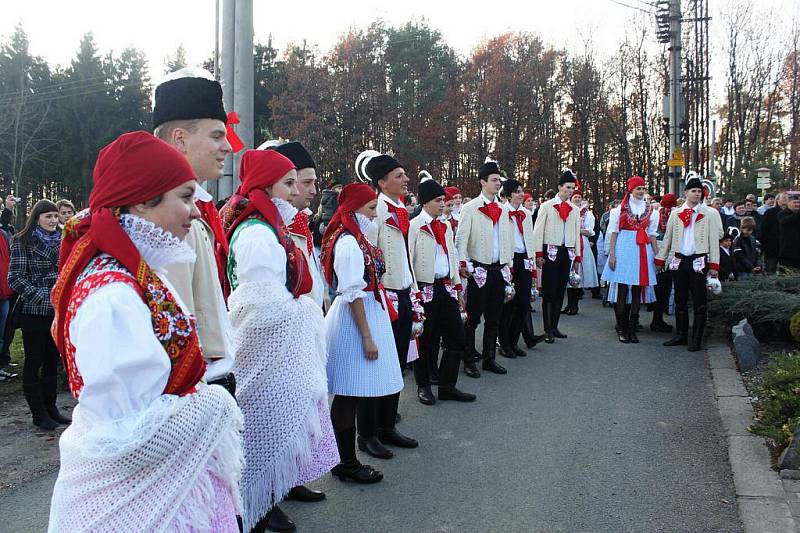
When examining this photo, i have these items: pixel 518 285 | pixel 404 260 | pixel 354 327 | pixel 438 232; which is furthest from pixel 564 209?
pixel 354 327

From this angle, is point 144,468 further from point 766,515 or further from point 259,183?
point 766,515

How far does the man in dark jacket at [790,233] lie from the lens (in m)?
10.3

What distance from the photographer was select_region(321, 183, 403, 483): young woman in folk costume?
4.60 metres

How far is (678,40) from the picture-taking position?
17.8 metres

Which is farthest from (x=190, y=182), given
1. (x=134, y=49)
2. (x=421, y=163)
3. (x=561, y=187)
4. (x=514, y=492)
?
(x=134, y=49)

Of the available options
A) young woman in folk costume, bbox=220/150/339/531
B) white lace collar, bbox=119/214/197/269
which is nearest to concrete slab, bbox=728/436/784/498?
young woman in folk costume, bbox=220/150/339/531

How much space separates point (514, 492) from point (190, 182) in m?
A: 3.24

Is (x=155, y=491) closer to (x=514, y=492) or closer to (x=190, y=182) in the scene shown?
(x=190, y=182)

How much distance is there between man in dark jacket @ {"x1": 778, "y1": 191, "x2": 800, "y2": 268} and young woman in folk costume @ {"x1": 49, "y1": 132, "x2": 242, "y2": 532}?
10.4 meters

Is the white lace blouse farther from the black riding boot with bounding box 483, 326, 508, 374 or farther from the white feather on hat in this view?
the black riding boot with bounding box 483, 326, 508, 374

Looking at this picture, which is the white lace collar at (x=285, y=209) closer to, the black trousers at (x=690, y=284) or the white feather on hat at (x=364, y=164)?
the white feather on hat at (x=364, y=164)

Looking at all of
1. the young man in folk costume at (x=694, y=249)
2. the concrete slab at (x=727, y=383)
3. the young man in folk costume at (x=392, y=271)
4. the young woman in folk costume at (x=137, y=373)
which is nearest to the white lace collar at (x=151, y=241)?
the young woman in folk costume at (x=137, y=373)

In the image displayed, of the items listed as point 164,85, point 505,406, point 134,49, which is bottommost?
point 505,406

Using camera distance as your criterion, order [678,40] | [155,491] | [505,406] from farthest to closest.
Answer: [678,40]
[505,406]
[155,491]
